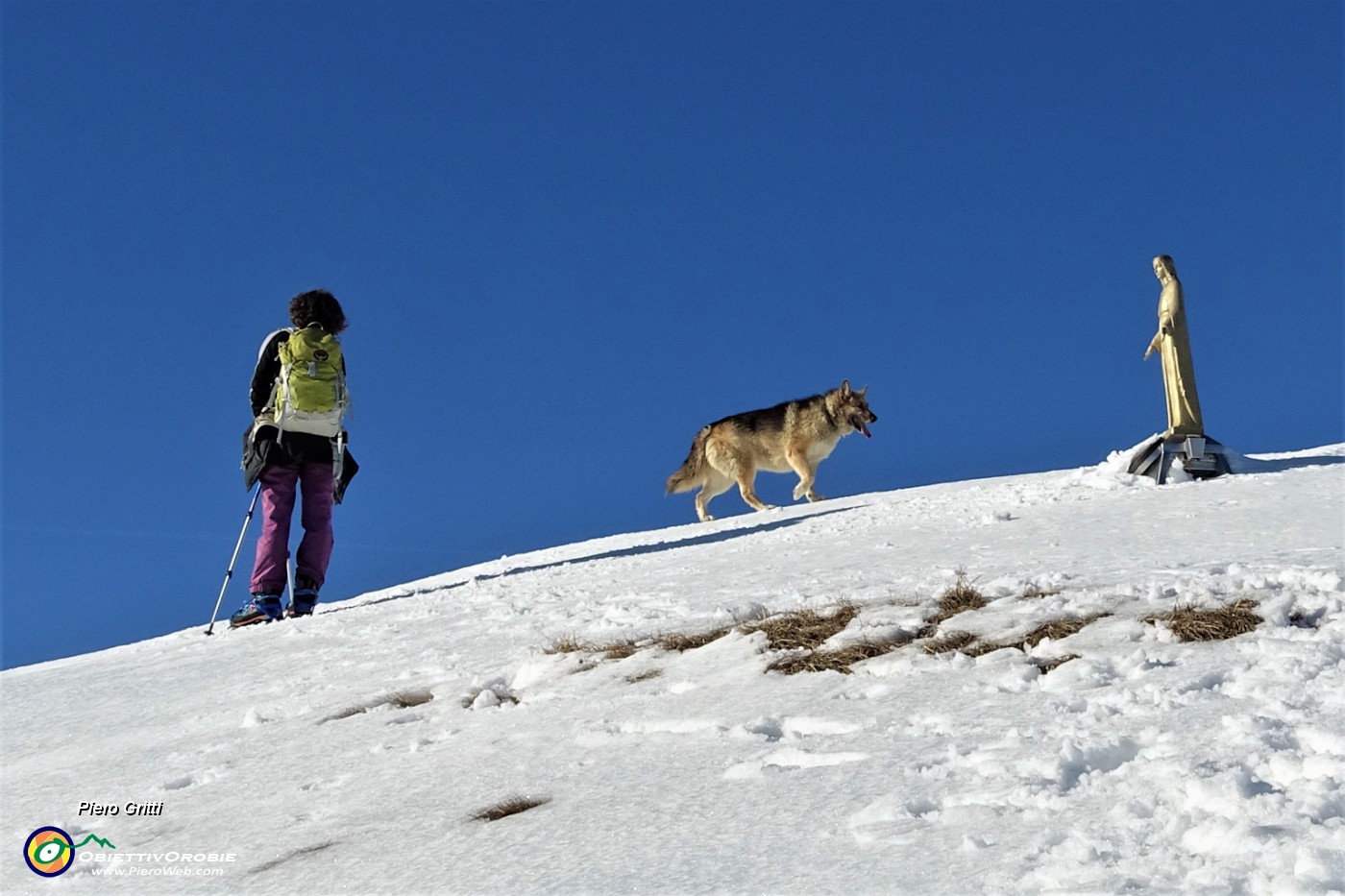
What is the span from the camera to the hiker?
302 inches

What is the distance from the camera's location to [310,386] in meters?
7.86

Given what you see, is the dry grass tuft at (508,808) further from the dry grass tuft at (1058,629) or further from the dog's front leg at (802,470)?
the dog's front leg at (802,470)

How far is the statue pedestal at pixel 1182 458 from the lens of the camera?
1046 cm

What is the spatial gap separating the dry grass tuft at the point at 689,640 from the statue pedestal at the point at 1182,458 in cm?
744

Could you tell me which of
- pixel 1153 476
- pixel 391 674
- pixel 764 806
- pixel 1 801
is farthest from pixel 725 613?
pixel 1153 476

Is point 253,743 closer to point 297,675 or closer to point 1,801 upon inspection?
point 1,801

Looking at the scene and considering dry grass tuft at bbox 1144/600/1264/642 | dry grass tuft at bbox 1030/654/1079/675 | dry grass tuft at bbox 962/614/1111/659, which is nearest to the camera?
dry grass tuft at bbox 1030/654/1079/675

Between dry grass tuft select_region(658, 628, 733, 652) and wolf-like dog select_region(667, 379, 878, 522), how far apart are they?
1001 centimetres

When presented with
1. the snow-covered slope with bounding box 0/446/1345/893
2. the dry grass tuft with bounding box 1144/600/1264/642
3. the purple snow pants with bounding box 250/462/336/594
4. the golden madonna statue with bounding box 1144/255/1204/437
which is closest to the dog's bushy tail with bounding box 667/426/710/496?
the golden madonna statue with bounding box 1144/255/1204/437

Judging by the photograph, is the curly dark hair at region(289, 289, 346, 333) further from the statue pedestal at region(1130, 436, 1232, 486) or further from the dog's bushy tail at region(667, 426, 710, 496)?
the statue pedestal at region(1130, 436, 1232, 486)

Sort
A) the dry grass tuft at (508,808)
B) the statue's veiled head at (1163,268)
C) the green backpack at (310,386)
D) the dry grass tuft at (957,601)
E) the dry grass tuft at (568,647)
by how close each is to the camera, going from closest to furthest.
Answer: the dry grass tuft at (508,808)
the dry grass tuft at (957,601)
the dry grass tuft at (568,647)
the green backpack at (310,386)
the statue's veiled head at (1163,268)

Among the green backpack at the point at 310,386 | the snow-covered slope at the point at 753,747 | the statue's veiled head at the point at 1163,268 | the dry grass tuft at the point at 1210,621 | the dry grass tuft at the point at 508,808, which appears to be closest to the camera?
the snow-covered slope at the point at 753,747

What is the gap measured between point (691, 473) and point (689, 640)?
34.8 ft

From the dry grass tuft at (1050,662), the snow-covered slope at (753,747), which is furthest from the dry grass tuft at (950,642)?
the dry grass tuft at (1050,662)
